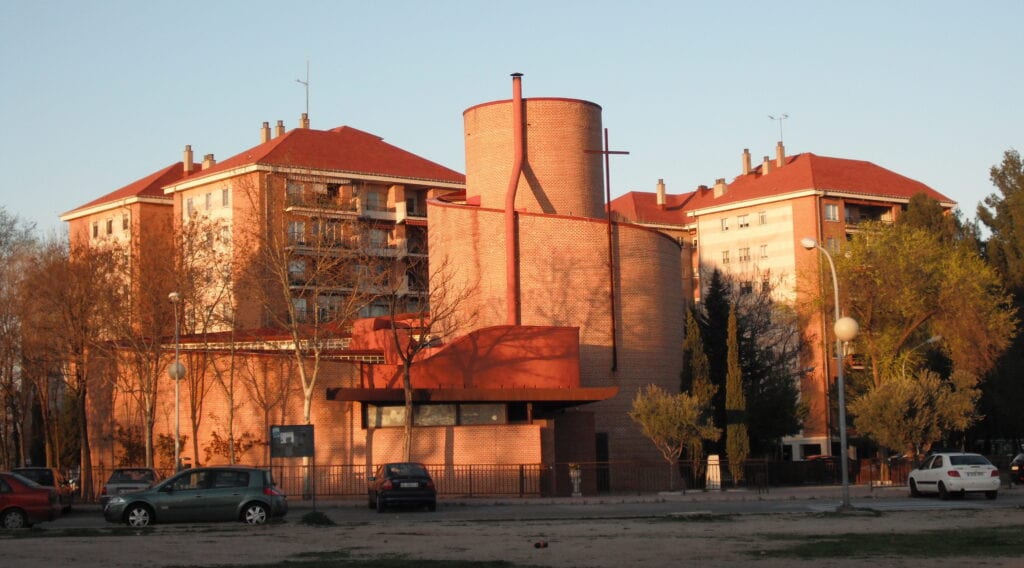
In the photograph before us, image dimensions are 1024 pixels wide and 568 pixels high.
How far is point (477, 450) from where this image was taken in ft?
140

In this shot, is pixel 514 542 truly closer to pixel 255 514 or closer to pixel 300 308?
pixel 255 514

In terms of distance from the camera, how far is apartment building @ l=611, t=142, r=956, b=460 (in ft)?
290

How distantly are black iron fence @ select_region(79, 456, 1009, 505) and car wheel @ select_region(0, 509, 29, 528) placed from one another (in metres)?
10.8

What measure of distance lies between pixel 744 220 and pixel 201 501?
7385cm

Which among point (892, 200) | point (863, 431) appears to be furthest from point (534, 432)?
point (892, 200)

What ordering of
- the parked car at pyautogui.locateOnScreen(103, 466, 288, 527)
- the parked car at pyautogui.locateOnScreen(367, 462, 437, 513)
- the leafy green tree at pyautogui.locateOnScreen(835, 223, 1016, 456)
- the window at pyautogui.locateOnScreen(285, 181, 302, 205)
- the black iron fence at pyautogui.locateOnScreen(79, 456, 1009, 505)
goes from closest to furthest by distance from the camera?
the parked car at pyautogui.locateOnScreen(103, 466, 288, 527)
the parked car at pyautogui.locateOnScreen(367, 462, 437, 513)
the black iron fence at pyautogui.locateOnScreen(79, 456, 1009, 505)
the window at pyautogui.locateOnScreen(285, 181, 302, 205)
the leafy green tree at pyautogui.locateOnScreen(835, 223, 1016, 456)

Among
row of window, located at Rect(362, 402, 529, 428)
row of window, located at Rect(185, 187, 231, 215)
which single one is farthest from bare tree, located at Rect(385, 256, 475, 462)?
row of window, located at Rect(185, 187, 231, 215)

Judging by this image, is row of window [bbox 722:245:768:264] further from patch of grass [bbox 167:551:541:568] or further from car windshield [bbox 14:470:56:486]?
patch of grass [bbox 167:551:541:568]

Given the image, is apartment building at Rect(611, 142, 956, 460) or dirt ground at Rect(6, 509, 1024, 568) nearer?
dirt ground at Rect(6, 509, 1024, 568)

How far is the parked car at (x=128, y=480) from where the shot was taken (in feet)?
118

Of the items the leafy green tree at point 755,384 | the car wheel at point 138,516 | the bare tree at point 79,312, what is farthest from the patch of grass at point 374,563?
the leafy green tree at point 755,384

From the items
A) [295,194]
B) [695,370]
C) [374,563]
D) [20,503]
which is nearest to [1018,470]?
[695,370]

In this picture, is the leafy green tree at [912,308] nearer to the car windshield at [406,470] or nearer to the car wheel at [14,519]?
the car windshield at [406,470]

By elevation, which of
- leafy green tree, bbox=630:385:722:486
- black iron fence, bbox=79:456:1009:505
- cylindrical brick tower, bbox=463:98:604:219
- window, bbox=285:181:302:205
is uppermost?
cylindrical brick tower, bbox=463:98:604:219
